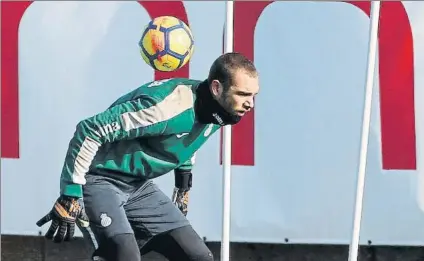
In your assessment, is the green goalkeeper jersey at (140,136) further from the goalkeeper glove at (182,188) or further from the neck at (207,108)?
the goalkeeper glove at (182,188)

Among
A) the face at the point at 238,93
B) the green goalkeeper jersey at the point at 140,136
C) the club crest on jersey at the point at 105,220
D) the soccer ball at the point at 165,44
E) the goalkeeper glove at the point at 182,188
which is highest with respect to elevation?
the soccer ball at the point at 165,44

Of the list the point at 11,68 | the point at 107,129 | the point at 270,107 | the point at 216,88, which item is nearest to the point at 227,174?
the point at 216,88

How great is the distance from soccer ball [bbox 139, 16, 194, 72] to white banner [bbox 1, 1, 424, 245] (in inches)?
37.7

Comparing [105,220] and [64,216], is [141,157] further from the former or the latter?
[64,216]

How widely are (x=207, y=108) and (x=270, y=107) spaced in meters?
1.70

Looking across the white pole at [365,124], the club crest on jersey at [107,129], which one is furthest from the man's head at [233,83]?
the white pole at [365,124]

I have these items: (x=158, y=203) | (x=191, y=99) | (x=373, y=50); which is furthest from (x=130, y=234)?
(x=373, y=50)

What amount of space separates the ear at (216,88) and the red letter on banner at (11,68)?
1.71 meters

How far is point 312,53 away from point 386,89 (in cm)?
51

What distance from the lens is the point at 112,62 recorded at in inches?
229

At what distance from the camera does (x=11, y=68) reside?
587 centimetres

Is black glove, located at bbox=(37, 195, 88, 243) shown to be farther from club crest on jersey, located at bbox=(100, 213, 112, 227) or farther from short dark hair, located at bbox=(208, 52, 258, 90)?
short dark hair, located at bbox=(208, 52, 258, 90)

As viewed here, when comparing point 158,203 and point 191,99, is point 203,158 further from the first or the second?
point 191,99

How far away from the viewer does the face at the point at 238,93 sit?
408 cm
